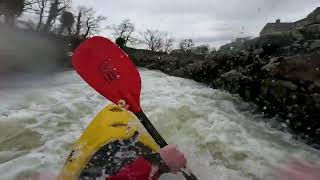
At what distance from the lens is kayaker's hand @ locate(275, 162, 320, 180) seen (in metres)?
A: 3.52

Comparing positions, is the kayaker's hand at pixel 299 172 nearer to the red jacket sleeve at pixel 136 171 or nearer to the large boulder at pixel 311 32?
the red jacket sleeve at pixel 136 171

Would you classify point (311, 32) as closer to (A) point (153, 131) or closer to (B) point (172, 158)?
(A) point (153, 131)

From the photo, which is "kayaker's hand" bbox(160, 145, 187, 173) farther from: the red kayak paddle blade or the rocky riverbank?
the rocky riverbank

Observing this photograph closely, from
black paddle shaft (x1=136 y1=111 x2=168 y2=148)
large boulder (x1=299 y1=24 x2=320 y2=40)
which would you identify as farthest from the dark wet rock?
black paddle shaft (x1=136 y1=111 x2=168 y2=148)

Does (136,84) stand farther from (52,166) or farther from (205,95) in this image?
(205,95)

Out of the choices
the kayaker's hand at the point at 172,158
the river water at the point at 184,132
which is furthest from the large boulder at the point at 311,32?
the kayaker's hand at the point at 172,158

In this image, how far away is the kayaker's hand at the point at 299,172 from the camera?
352 cm

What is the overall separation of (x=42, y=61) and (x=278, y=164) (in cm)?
797

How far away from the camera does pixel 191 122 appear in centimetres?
519

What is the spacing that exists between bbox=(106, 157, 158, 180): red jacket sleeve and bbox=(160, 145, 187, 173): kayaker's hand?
0.12m

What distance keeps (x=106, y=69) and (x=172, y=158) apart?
1077 millimetres

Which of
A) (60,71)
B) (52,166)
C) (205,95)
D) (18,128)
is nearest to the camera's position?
(52,166)

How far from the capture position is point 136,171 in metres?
2.25

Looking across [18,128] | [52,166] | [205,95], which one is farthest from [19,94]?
[52,166]
